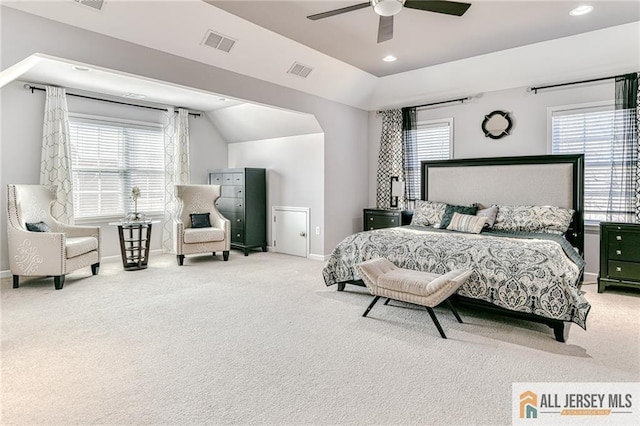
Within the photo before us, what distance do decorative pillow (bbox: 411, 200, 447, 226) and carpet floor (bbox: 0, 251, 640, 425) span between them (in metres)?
1.70

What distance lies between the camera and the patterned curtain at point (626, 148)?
180 inches

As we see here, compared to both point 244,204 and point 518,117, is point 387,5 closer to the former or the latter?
point 518,117

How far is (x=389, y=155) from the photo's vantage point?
6.67m

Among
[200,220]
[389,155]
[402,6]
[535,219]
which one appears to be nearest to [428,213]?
[535,219]

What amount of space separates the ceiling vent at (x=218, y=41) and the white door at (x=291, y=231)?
301 centimetres

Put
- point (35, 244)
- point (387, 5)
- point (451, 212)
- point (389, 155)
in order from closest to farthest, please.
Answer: point (387, 5)
point (35, 244)
point (451, 212)
point (389, 155)

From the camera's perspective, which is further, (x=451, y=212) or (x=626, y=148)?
(x=451, y=212)

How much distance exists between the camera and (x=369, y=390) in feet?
7.35

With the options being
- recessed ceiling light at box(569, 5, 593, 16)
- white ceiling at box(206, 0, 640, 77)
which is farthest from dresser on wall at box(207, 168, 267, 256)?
recessed ceiling light at box(569, 5, 593, 16)

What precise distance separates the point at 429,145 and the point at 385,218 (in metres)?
1.44

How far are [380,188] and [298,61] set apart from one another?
2.77 meters

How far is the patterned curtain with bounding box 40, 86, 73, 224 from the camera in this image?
210 inches

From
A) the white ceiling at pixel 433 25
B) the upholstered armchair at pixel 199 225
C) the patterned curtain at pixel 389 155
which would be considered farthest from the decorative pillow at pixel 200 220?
the white ceiling at pixel 433 25

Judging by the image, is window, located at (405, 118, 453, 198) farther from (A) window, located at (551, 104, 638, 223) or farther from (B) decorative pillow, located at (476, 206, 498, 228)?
(A) window, located at (551, 104, 638, 223)
